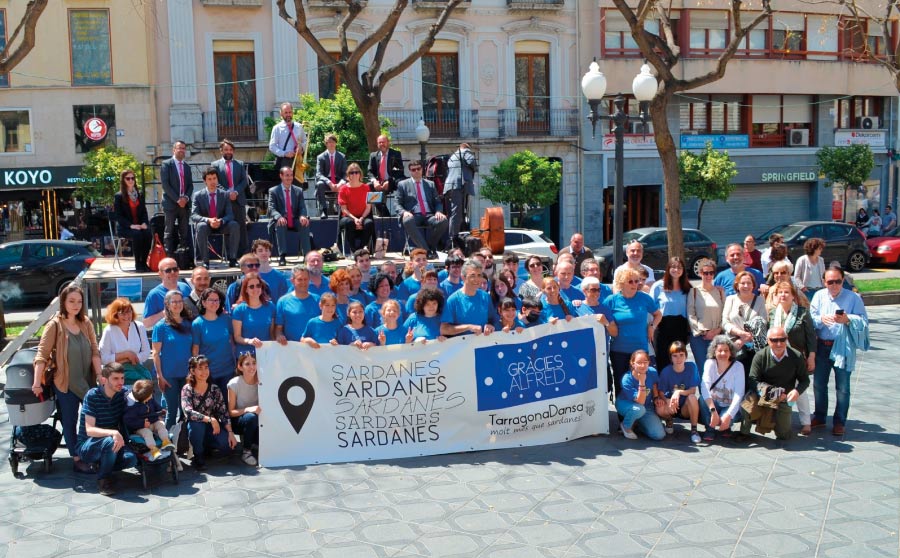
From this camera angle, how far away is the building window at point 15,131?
29.0 metres

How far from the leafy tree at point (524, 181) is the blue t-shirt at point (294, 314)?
1873cm

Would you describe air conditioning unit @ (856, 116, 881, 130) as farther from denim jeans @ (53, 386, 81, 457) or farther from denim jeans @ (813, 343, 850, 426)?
denim jeans @ (53, 386, 81, 457)

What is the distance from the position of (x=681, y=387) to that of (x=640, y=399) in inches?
17.0

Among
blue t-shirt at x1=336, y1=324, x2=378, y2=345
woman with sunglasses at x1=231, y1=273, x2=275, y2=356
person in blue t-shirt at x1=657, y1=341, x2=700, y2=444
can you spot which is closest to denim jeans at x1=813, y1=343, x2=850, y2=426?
person in blue t-shirt at x1=657, y1=341, x2=700, y2=444

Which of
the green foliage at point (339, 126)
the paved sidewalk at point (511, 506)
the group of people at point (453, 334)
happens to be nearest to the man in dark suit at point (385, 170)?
the group of people at point (453, 334)

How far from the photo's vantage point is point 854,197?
35.9 metres

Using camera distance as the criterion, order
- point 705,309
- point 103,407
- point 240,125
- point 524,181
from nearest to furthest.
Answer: point 103,407, point 705,309, point 524,181, point 240,125

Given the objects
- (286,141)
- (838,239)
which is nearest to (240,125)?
(286,141)

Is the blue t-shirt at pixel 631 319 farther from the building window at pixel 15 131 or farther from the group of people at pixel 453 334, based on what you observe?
the building window at pixel 15 131

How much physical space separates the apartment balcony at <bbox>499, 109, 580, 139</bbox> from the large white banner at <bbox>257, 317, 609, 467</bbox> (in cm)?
2291

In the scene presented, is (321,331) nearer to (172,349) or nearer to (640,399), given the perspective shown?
(172,349)

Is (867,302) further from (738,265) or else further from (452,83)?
(452,83)

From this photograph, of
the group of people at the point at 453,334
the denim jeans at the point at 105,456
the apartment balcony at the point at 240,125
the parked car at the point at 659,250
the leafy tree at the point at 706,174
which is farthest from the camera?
the apartment balcony at the point at 240,125

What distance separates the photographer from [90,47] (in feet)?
96.0
